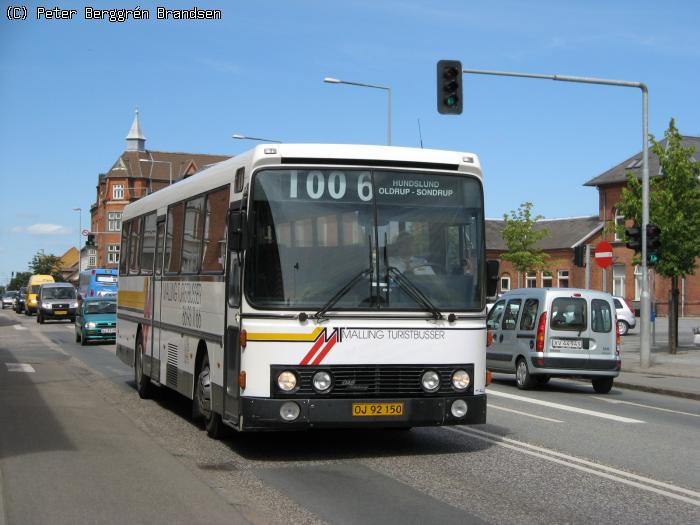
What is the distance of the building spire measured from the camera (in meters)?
146

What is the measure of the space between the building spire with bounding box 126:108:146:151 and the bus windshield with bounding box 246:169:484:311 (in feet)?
459

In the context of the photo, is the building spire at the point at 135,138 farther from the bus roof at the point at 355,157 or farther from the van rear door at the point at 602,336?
the bus roof at the point at 355,157

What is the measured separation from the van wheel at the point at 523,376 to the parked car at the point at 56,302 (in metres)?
38.3

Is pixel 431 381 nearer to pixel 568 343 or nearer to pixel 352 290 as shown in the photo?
pixel 352 290

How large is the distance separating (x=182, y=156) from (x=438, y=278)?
14147 cm

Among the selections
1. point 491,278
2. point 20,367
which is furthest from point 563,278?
point 491,278

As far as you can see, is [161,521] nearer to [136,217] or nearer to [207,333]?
[207,333]

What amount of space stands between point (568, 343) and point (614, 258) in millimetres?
52126

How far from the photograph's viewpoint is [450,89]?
20.8 m

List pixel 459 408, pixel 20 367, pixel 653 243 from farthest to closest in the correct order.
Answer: pixel 653 243 < pixel 20 367 < pixel 459 408

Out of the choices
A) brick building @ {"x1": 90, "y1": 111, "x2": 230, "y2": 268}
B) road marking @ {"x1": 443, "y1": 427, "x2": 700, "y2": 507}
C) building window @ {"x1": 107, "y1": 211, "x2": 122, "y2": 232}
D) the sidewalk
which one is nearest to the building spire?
brick building @ {"x1": 90, "y1": 111, "x2": 230, "y2": 268}

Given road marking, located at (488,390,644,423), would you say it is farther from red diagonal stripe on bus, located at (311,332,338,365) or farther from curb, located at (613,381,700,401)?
red diagonal stripe on bus, located at (311,332,338,365)

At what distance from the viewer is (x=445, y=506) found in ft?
25.5

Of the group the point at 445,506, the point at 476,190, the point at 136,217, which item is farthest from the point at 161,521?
the point at 136,217
